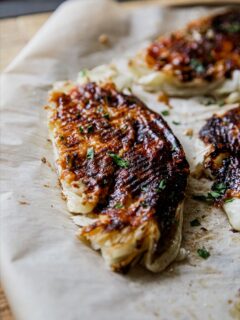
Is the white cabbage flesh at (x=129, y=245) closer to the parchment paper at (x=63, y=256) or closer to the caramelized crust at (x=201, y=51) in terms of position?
the parchment paper at (x=63, y=256)

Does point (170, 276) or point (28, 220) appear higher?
point (28, 220)

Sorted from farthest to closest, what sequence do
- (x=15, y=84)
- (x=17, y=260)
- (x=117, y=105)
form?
(x=15, y=84), (x=117, y=105), (x=17, y=260)

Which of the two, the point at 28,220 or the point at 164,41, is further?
the point at 164,41

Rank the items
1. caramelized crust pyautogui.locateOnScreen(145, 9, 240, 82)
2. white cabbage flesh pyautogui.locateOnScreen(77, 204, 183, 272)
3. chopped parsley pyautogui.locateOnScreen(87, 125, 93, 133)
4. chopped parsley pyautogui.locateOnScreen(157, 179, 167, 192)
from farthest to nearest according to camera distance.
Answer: caramelized crust pyautogui.locateOnScreen(145, 9, 240, 82), chopped parsley pyautogui.locateOnScreen(87, 125, 93, 133), chopped parsley pyautogui.locateOnScreen(157, 179, 167, 192), white cabbage flesh pyautogui.locateOnScreen(77, 204, 183, 272)

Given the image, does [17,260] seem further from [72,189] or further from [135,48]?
[135,48]

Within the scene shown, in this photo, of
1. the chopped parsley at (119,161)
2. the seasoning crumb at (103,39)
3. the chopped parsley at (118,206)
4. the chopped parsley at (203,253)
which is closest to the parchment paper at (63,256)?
the chopped parsley at (203,253)

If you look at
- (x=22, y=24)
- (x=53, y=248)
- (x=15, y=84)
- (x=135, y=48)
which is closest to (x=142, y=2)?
(x=135, y=48)

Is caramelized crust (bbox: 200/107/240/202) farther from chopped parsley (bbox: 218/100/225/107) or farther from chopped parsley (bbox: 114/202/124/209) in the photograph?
chopped parsley (bbox: 114/202/124/209)

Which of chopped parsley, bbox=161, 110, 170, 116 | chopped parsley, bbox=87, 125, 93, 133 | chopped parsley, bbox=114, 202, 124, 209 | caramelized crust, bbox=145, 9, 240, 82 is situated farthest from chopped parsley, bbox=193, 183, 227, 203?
caramelized crust, bbox=145, 9, 240, 82
